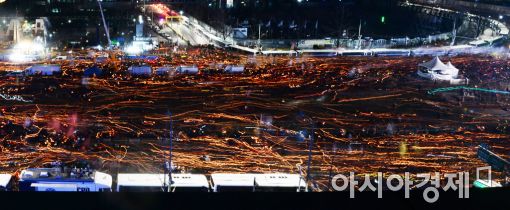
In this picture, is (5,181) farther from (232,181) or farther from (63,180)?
(232,181)

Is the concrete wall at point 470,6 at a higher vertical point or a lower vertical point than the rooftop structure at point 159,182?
higher

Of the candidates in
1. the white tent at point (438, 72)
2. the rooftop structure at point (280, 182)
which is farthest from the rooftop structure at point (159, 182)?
the white tent at point (438, 72)

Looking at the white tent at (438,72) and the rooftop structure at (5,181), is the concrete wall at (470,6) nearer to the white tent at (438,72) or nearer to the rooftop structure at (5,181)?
the white tent at (438,72)

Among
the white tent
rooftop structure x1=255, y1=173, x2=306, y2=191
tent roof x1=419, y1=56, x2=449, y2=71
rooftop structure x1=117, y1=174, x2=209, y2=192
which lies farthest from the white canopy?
tent roof x1=419, y1=56, x2=449, y2=71

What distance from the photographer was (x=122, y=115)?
609cm

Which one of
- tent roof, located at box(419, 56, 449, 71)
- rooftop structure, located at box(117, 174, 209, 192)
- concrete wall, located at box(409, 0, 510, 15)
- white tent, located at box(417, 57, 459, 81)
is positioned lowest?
rooftop structure, located at box(117, 174, 209, 192)

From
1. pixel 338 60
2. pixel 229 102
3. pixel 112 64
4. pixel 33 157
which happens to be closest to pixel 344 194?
pixel 33 157

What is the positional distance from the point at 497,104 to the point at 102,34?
9.01 meters

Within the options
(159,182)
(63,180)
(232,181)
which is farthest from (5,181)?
(232,181)

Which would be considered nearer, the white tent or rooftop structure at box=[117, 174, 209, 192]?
rooftop structure at box=[117, 174, 209, 192]

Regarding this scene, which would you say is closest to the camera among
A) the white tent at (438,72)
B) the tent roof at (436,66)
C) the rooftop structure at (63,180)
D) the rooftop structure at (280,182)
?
the rooftop structure at (63,180)

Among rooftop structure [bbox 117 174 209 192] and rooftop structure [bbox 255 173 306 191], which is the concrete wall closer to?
rooftop structure [bbox 255 173 306 191]

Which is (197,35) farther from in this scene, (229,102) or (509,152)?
(509,152)

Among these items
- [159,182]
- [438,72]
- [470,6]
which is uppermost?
[470,6]
